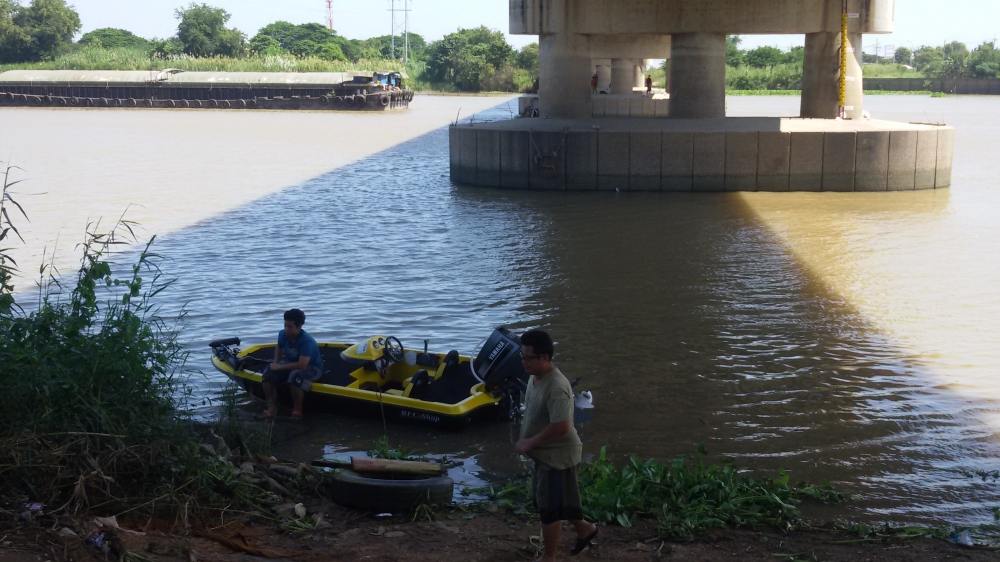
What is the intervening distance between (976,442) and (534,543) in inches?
198

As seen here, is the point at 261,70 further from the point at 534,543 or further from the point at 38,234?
the point at 534,543

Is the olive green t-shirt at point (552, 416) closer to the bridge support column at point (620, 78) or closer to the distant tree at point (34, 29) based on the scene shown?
the bridge support column at point (620, 78)

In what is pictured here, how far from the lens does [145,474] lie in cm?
762

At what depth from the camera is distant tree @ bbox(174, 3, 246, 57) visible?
12538cm

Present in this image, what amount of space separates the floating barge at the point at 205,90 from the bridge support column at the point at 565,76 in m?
48.8

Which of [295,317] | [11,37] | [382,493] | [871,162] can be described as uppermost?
[11,37]

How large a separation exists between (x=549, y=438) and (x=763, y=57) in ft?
394

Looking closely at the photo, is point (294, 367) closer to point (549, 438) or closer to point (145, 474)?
point (145, 474)

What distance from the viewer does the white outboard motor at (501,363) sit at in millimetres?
10391

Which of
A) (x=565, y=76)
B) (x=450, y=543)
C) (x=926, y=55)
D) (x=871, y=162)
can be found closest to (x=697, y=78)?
(x=565, y=76)

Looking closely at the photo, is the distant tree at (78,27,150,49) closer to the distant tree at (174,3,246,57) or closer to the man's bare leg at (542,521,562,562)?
the distant tree at (174,3,246,57)

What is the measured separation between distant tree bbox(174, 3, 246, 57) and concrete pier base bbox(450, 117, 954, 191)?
103m

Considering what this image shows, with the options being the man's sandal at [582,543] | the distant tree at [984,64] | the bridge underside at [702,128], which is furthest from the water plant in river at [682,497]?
the distant tree at [984,64]

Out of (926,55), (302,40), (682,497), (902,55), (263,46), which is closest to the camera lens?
(682,497)
